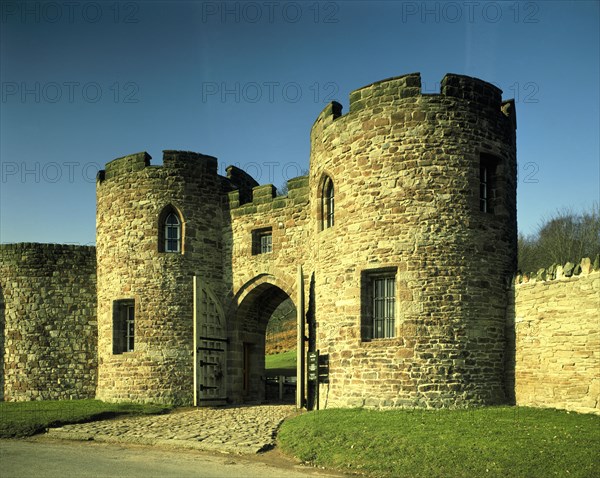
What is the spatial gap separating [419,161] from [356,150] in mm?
1638

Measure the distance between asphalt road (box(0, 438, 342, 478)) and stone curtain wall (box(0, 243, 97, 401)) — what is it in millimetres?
9104

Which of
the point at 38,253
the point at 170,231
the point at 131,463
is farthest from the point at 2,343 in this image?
the point at 131,463

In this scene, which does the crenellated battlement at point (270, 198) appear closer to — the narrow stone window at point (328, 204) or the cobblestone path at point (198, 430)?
the narrow stone window at point (328, 204)

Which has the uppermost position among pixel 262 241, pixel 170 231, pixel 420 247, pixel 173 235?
pixel 170 231

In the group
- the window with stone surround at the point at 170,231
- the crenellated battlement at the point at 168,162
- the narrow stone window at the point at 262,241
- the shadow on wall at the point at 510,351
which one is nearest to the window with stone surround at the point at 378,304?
the shadow on wall at the point at 510,351

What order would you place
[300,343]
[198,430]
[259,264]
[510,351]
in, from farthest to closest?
1. [259,264]
2. [300,343]
3. [510,351]
4. [198,430]

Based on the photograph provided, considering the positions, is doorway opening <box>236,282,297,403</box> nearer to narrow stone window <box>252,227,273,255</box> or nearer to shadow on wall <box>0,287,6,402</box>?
narrow stone window <box>252,227,273,255</box>

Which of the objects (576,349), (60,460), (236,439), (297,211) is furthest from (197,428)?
(576,349)

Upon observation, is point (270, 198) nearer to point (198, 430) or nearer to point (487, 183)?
point (487, 183)

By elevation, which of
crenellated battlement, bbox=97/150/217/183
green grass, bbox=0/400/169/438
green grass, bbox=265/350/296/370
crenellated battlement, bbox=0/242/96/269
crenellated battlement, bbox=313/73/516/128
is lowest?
green grass, bbox=265/350/296/370

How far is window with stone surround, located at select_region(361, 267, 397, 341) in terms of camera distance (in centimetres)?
1516

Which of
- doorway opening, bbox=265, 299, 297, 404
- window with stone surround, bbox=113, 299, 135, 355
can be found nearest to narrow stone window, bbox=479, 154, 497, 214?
window with stone surround, bbox=113, 299, 135, 355

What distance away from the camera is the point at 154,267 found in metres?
20.1

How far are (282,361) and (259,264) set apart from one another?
56.9 ft
